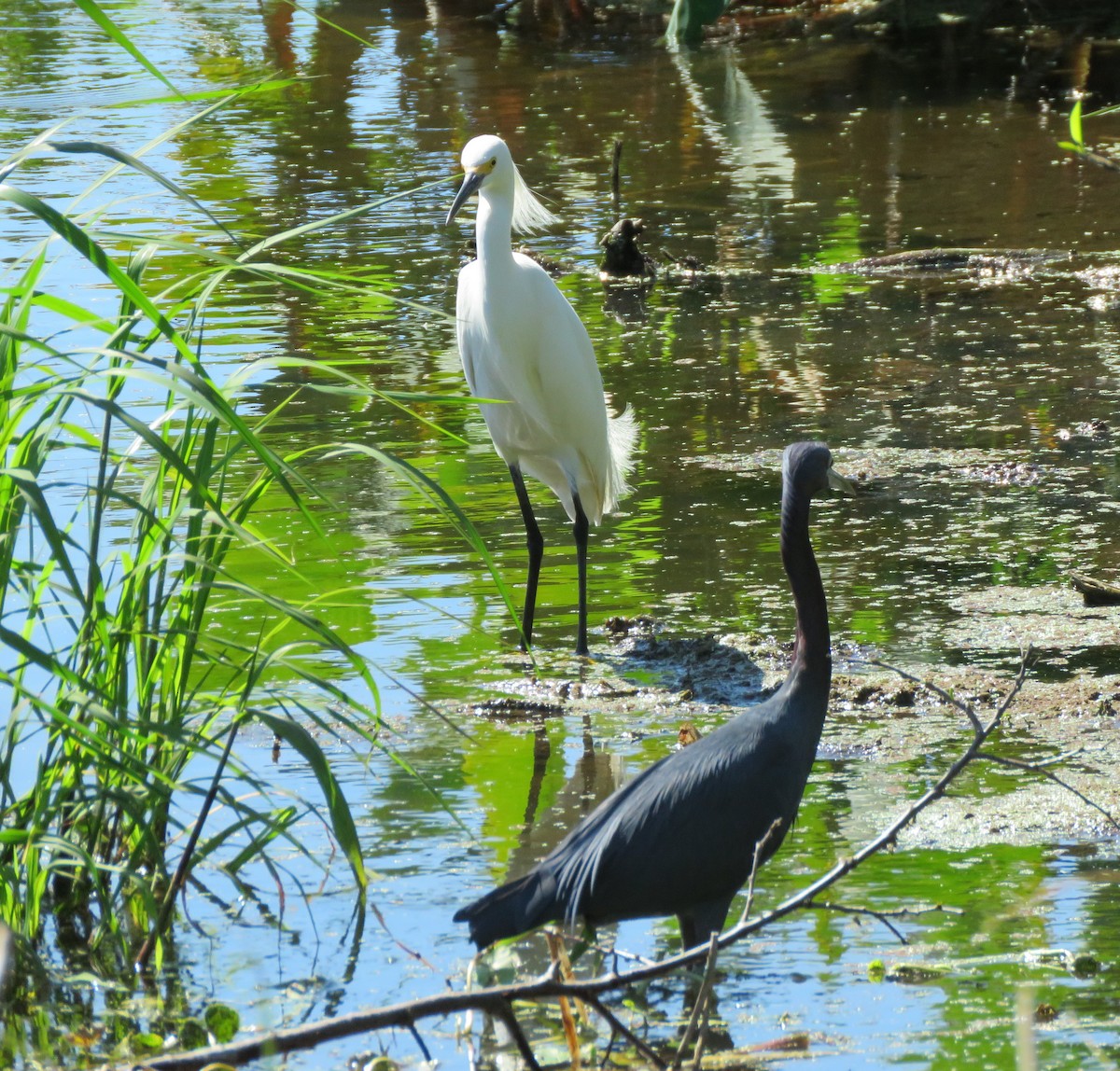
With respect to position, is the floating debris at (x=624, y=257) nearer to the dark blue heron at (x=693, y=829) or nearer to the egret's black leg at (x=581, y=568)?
the egret's black leg at (x=581, y=568)

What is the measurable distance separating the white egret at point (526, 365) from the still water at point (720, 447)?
0.34 metres

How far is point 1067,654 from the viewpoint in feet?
16.0

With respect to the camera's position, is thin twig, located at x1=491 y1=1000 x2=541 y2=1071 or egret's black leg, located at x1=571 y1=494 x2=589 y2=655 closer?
thin twig, located at x1=491 y1=1000 x2=541 y2=1071

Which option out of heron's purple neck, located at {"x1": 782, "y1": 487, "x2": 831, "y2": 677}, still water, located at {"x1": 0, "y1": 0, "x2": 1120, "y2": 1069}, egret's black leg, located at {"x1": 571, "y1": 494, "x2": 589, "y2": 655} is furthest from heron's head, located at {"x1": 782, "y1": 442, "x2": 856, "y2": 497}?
egret's black leg, located at {"x1": 571, "y1": 494, "x2": 589, "y2": 655}

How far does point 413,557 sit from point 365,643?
2.22 ft

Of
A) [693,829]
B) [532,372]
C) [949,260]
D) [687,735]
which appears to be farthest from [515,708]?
[949,260]

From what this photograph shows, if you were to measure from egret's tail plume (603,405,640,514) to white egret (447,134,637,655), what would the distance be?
0.14 feet

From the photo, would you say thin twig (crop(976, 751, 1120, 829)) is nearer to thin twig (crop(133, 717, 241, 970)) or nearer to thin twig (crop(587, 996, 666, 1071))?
thin twig (crop(587, 996, 666, 1071))

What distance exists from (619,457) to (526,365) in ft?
2.19

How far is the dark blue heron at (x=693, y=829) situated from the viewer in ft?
10.3

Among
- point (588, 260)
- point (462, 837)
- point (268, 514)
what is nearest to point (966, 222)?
point (588, 260)

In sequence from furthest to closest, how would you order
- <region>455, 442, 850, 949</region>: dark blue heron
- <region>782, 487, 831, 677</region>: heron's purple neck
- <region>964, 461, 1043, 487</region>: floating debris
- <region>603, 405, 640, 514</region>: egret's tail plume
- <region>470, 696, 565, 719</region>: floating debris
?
1. <region>964, 461, 1043, 487</region>: floating debris
2. <region>603, 405, 640, 514</region>: egret's tail plume
3. <region>470, 696, 565, 719</region>: floating debris
4. <region>782, 487, 831, 677</region>: heron's purple neck
5. <region>455, 442, 850, 949</region>: dark blue heron

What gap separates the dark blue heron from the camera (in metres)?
3.15

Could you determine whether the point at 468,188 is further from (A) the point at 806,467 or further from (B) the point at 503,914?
(B) the point at 503,914
